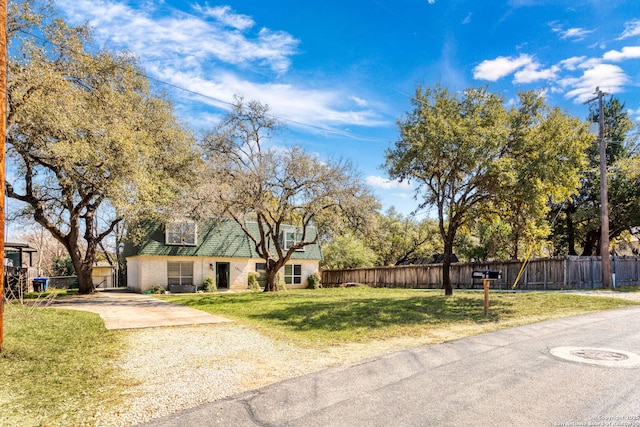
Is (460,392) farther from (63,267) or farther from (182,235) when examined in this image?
(63,267)

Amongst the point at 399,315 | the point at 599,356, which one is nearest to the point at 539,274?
the point at 399,315

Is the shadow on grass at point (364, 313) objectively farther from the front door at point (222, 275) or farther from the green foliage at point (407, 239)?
the green foliage at point (407, 239)

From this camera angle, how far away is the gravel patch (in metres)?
4.49

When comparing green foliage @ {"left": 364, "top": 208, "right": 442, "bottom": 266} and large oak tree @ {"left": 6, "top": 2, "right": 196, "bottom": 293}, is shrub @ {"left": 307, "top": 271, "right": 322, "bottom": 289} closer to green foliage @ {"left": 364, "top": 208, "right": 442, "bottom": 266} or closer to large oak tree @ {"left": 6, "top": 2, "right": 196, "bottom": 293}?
green foliage @ {"left": 364, "top": 208, "right": 442, "bottom": 266}

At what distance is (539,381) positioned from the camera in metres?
4.84

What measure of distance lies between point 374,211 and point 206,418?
15001 millimetres

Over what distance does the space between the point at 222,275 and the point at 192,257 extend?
2.52m

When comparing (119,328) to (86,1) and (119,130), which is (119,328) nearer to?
(119,130)

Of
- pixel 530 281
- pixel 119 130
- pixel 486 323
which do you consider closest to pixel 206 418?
pixel 486 323

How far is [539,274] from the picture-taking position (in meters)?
19.0

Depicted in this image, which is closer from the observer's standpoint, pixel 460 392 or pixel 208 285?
pixel 460 392

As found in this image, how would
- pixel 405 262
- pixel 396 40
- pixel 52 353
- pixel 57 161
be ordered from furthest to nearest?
pixel 405 262
pixel 396 40
pixel 57 161
pixel 52 353

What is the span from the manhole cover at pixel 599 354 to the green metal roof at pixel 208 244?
746 inches

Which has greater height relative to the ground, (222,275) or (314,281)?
(222,275)
